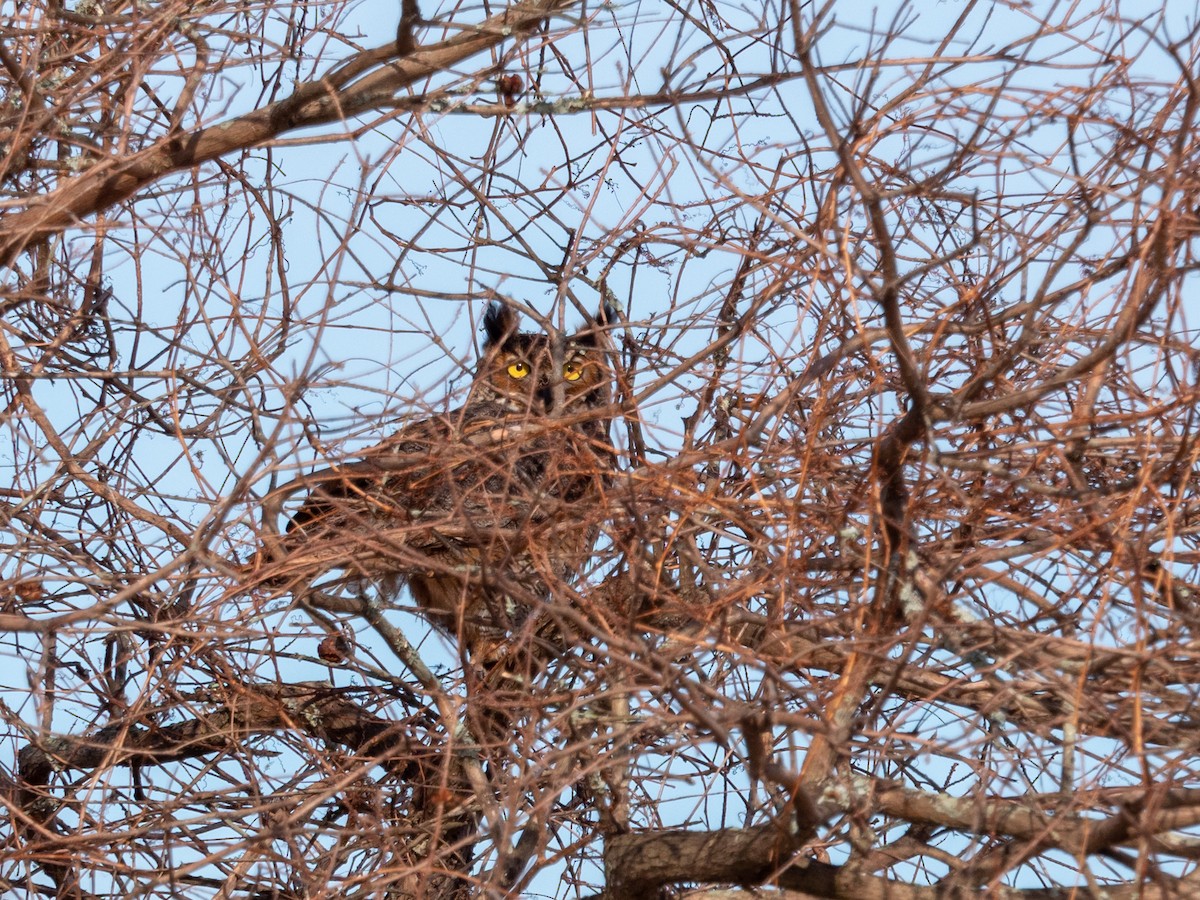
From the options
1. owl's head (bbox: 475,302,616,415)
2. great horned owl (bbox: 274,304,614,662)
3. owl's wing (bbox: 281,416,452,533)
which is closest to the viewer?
great horned owl (bbox: 274,304,614,662)

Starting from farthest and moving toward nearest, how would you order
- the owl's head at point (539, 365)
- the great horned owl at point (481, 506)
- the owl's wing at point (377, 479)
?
the owl's head at point (539, 365) < the owl's wing at point (377, 479) < the great horned owl at point (481, 506)

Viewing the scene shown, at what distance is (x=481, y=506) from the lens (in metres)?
3.38

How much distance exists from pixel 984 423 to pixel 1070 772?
840mm

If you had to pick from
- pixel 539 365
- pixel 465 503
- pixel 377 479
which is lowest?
pixel 465 503

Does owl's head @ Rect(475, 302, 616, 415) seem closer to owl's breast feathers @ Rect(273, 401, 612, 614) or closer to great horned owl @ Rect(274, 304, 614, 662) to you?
great horned owl @ Rect(274, 304, 614, 662)

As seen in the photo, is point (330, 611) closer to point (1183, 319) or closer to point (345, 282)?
point (345, 282)

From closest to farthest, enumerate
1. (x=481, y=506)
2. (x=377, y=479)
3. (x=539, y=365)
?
(x=377, y=479) < (x=481, y=506) < (x=539, y=365)

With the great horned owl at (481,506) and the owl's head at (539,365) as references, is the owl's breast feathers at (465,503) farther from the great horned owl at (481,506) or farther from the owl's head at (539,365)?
the owl's head at (539,365)

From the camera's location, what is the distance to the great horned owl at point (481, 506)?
279 cm

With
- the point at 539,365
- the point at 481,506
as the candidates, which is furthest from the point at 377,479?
the point at 539,365

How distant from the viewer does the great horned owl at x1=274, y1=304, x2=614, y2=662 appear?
9.16 feet

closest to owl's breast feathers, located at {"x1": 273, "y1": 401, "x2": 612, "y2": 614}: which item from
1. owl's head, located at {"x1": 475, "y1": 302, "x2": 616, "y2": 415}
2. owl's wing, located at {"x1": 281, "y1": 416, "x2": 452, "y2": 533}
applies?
owl's wing, located at {"x1": 281, "y1": 416, "x2": 452, "y2": 533}

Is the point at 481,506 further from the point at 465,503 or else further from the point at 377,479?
the point at 465,503

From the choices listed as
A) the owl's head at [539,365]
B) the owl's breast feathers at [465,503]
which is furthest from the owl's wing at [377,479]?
the owl's head at [539,365]
